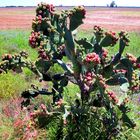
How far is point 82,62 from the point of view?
5.77m

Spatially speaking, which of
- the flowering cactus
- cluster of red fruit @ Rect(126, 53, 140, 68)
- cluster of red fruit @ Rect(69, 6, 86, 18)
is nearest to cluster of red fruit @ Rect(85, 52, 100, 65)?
the flowering cactus

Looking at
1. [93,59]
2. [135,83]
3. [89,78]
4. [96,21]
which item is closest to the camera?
[93,59]

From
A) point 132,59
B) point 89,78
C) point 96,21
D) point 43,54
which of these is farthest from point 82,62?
point 96,21

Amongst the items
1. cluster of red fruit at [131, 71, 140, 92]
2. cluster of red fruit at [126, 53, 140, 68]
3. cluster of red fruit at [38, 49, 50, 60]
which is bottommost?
cluster of red fruit at [131, 71, 140, 92]

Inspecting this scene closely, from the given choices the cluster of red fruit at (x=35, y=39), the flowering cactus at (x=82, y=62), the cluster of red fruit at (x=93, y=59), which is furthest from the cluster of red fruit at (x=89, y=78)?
the cluster of red fruit at (x=35, y=39)

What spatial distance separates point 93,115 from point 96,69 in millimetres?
588

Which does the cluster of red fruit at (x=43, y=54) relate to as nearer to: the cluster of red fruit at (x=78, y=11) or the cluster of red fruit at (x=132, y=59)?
the cluster of red fruit at (x=78, y=11)

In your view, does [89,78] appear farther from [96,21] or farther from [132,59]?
[96,21]

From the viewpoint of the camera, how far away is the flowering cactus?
5.84 metres

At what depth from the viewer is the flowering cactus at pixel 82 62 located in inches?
230

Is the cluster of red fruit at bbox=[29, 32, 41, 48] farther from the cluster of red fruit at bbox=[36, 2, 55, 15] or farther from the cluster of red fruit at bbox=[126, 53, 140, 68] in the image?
the cluster of red fruit at bbox=[126, 53, 140, 68]

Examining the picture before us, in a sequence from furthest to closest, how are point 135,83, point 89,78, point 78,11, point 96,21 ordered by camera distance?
point 96,21
point 78,11
point 89,78
point 135,83

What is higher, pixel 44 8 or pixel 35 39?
pixel 44 8

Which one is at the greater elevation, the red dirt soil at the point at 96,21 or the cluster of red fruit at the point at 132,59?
the cluster of red fruit at the point at 132,59
